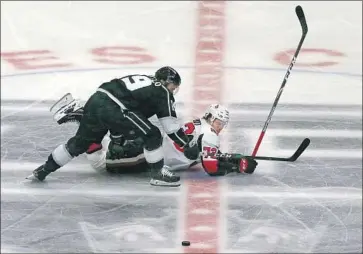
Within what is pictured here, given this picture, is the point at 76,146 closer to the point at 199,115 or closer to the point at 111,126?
the point at 111,126

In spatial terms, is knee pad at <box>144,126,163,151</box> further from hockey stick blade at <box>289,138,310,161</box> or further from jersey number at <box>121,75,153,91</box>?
hockey stick blade at <box>289,138,310,161</box>

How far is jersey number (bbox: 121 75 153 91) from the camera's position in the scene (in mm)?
5883

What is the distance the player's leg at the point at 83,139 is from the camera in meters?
5.94

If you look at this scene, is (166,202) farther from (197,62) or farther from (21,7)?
(21,7)

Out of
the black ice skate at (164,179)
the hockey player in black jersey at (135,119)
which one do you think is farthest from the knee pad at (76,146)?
the black ice skate at (164,179)

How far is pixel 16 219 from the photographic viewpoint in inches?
216

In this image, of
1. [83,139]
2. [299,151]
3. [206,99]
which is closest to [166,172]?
[83,139]

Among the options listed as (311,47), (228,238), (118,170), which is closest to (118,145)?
(118,170)

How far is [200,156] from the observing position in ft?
20.4

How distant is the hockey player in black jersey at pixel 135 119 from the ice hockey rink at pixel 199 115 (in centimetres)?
17

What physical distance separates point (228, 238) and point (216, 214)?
0.36 m

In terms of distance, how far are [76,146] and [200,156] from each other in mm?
817

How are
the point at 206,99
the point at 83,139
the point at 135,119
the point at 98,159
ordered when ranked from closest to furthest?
1. the point at 135,119
2. the point at 83,139
3. the point at 98,159
4. the point at 206,99

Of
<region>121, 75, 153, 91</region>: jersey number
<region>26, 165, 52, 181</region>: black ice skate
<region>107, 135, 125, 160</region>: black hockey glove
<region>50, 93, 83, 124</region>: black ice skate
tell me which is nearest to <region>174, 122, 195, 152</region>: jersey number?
<region>107, 135, 125, 160</region>: black hockey glove
